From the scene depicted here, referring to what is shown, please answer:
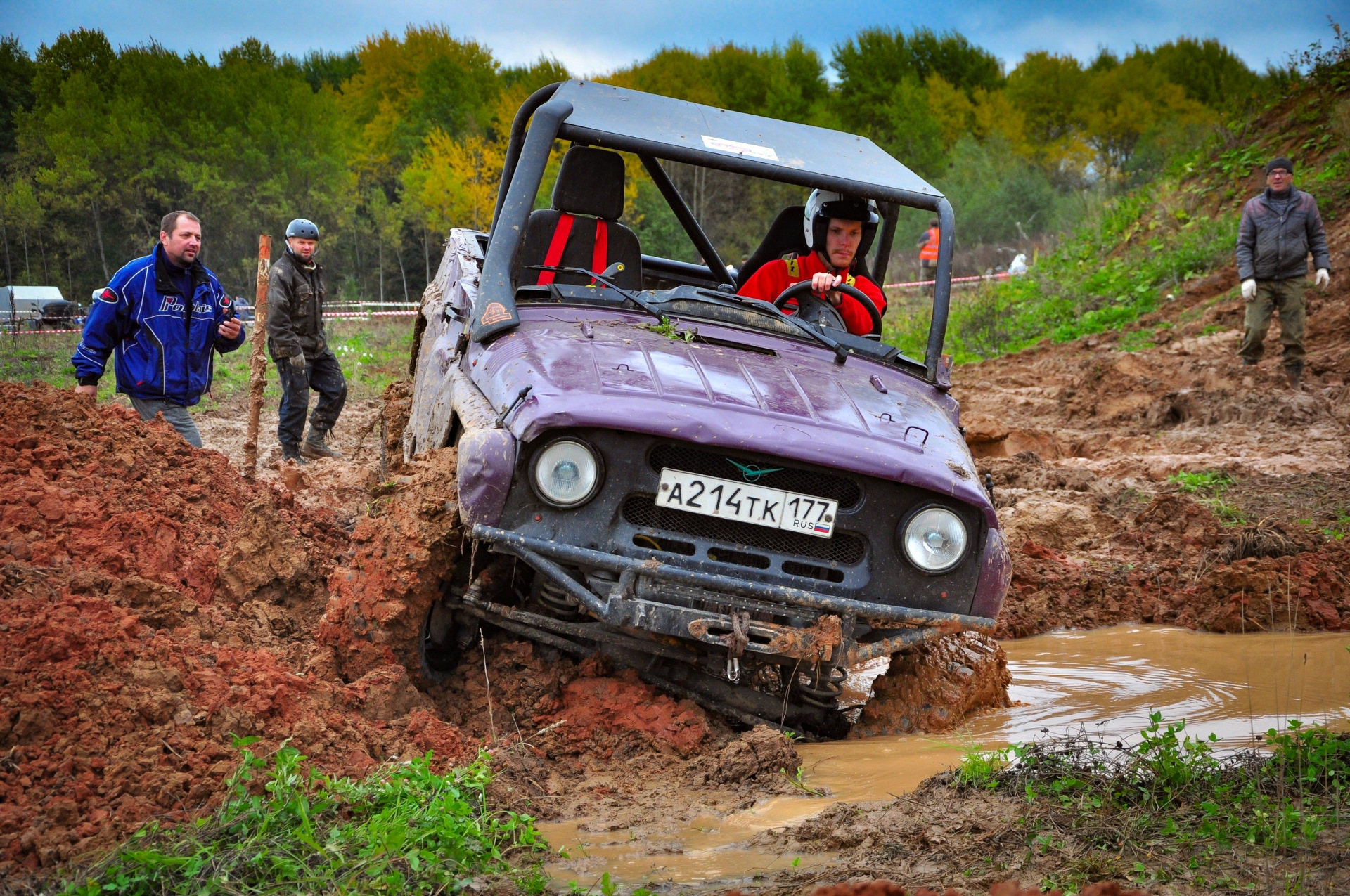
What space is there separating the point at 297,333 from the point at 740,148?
16.5 feet

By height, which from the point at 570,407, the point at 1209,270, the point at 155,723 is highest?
the point at 1209,270

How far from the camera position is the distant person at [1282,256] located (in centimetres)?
941

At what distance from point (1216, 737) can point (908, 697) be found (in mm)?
933

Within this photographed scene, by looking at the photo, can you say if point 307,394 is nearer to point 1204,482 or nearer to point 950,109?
point 1204,482

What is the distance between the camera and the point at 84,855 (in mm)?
2189

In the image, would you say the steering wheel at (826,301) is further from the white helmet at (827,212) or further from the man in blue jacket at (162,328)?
the man in blue jacket at (162,328)

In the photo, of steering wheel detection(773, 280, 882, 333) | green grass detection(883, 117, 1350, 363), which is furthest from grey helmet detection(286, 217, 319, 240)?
green grass detection(883, 117, 1350, 363)

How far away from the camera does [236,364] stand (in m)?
14.4

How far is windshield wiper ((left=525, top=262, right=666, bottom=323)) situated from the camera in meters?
4.08

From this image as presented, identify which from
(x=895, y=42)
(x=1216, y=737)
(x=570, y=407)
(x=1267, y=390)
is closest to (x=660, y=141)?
(x=570, y=407)

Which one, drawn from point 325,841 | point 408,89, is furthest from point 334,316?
point 408,89

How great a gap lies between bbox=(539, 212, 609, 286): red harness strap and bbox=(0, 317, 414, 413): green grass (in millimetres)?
5170

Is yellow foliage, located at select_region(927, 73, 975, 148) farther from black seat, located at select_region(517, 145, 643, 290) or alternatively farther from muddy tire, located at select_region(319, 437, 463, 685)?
muddy tire, located at select_region(319, 437, 463, 685)

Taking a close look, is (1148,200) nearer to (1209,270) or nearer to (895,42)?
(1209,270)
